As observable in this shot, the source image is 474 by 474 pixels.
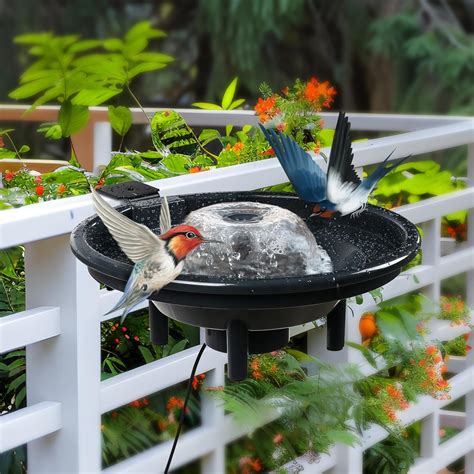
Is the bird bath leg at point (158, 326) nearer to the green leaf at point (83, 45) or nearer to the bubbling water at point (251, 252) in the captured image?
the bubbling water at point (251, 252)

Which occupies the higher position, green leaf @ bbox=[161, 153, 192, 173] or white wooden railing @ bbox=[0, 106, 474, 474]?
green leaf @ bbox=[161, 153, 192, 173]

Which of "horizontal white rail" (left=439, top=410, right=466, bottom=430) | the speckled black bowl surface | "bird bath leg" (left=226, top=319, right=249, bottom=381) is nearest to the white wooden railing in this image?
the speckled black bowl surface

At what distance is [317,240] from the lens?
1.68 meters

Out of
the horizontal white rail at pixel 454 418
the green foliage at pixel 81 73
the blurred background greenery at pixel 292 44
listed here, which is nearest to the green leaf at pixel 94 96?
the green foliage at pixel 81 73

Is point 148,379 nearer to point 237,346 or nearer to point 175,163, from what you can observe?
point 237,346

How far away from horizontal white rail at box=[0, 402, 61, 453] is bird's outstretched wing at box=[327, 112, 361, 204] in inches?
23.4

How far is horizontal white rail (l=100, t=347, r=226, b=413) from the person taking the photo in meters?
1.83

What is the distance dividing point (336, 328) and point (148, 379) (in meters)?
0.44

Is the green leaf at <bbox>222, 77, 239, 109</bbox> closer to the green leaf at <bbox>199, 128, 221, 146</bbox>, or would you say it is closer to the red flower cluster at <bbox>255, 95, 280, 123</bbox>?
the green leaf at <bbox>199, 128, 221, 146</bbox>

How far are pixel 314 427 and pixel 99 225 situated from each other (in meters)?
0.74

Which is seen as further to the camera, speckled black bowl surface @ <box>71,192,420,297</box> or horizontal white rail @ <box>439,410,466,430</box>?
horizontal white rail @ <box>439,410,466,430</box>

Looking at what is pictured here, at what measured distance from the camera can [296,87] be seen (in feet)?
7.59

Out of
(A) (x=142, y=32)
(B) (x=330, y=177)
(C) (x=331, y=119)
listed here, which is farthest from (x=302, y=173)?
(C) (x=331, y=119)

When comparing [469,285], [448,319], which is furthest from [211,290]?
[469,285]
